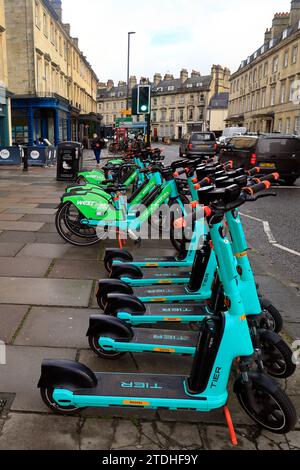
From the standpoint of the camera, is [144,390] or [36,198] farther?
[36,198]

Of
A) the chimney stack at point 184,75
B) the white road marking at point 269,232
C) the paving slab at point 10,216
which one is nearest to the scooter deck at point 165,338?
the white road marking at point 269,232

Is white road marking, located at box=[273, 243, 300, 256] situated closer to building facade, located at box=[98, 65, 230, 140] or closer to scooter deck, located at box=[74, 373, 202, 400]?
scooter deck, located at box=[74, 373, 202, 400]

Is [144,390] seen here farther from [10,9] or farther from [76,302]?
[10,9]

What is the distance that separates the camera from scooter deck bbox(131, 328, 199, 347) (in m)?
2.82

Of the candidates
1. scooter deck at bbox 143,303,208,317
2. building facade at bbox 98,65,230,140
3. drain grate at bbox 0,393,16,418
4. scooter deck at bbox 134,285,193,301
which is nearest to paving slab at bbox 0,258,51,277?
scooter deck at bbox 134,285,193,301

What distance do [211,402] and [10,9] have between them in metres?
27.7

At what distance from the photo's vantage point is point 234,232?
2.68 metres

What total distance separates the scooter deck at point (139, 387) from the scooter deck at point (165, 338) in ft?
1.04

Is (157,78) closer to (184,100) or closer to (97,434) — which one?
(184,100)

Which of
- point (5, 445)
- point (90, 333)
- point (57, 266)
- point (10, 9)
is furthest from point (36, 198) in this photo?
point (10, 9)

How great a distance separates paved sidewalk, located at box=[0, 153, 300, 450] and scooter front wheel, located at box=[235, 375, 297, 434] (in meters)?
0.07
